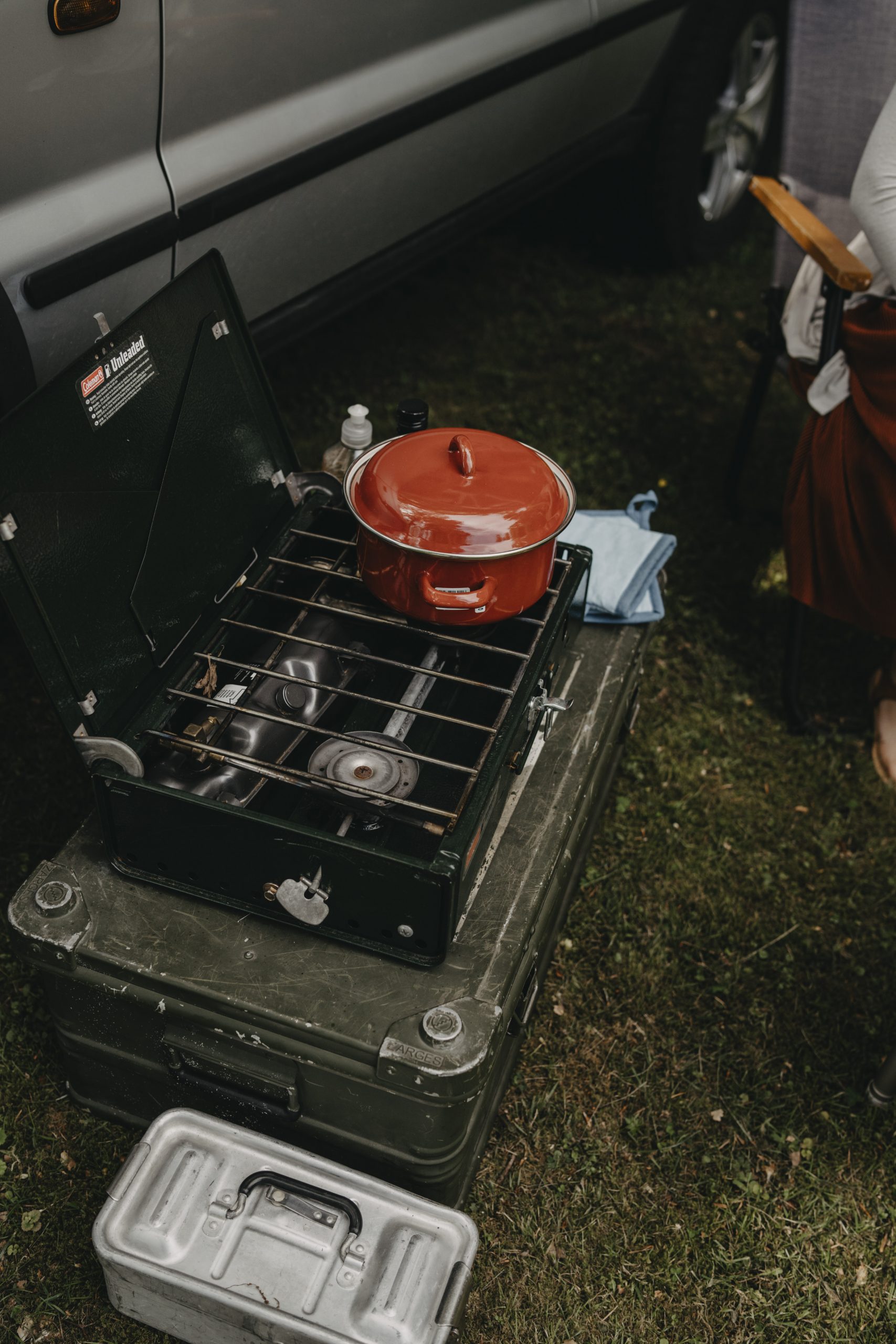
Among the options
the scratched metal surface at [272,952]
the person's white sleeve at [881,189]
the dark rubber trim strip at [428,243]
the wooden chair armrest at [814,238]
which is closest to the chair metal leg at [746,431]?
the wooden chair armrest at [814,238]

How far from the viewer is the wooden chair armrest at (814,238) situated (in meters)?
2.41

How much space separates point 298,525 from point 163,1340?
52.3 inches

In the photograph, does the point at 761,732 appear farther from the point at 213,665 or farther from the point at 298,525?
the point at 213,665

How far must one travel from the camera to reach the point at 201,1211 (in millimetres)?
1606

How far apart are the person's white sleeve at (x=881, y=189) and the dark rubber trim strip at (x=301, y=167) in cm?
103

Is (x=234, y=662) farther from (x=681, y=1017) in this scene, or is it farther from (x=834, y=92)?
(x=834, y=92)

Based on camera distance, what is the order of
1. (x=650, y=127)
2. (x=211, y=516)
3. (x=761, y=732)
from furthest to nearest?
(x=650, y=127), (x=761, y=732), (x=211, y=516)

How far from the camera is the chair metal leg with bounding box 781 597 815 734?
267 cm

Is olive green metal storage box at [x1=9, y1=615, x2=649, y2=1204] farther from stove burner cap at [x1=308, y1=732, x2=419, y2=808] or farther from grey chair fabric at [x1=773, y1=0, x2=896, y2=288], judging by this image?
grey chair fabric at [x1=773, y1=0, x2=896, y2=288]

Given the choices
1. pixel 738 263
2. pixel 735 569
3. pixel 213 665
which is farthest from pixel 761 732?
pixel 738 263

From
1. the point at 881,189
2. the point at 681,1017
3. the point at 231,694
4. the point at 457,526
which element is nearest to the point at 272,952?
the point at 231,694

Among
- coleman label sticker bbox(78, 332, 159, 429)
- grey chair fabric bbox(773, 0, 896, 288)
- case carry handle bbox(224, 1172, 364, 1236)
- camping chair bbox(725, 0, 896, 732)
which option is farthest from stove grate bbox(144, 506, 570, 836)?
grey chair fabric bbox(773, 0, 896, 288)

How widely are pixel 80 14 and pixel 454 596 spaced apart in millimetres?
1214

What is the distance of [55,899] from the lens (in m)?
1.67
